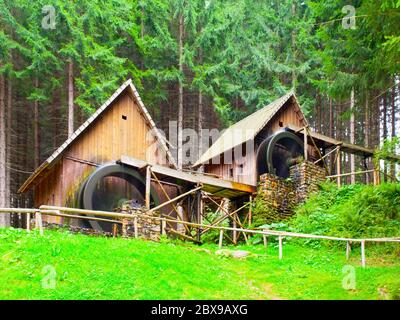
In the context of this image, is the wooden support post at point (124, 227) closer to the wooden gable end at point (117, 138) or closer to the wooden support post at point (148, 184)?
the wooden support post at point (148, 184)

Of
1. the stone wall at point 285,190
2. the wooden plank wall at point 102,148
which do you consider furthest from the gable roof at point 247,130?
the wooden plank wall at point 102,148

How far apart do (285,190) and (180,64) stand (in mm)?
10506

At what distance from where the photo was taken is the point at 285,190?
74.7 ft

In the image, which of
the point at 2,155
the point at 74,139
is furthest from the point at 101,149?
the point at 2,155

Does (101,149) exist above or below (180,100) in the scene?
below

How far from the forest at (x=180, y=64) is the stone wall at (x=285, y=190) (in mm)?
3846

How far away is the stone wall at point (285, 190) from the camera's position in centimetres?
2192

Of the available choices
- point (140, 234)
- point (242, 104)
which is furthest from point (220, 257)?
point (242, 104)

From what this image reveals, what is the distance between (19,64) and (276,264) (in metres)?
18.2

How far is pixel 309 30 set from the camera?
33750mm

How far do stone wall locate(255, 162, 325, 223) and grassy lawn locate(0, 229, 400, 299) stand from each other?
326 inches

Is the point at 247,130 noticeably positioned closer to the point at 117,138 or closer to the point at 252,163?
the point at 252,163

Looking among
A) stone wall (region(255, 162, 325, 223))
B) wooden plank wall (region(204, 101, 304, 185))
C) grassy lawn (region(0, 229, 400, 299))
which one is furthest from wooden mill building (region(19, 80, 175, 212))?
grassy lawn (region(0, 229, 400, 299))
